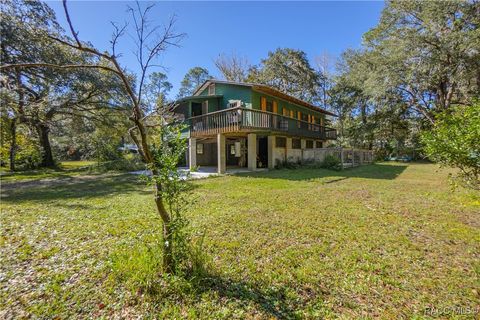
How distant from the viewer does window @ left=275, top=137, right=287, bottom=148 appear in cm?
1536

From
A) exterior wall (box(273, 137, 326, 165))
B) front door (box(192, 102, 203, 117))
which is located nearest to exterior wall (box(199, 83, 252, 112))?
front door (box(192, 102, 203, 117))

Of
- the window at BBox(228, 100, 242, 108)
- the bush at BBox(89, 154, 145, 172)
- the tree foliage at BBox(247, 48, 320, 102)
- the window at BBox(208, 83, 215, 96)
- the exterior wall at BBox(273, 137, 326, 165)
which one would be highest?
the tree foliage at BBox(247, 48, 320, 102)

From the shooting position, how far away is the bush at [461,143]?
10.7 feet

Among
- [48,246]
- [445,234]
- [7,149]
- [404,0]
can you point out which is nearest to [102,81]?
[7,149]

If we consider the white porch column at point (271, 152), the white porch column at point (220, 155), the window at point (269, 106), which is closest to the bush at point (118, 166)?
the white porch column at point (220, 155)

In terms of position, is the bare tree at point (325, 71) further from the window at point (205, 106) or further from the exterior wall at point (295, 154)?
the window at point (205, 106)

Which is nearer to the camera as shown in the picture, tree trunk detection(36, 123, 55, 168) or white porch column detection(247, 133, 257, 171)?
white porch column detection(247, 133, 257, 171)

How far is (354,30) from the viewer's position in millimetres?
23219

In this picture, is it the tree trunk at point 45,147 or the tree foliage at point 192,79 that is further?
the tree foliage at point 192,79

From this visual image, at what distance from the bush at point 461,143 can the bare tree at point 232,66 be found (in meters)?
26.6

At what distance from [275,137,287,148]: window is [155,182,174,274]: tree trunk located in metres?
13.2

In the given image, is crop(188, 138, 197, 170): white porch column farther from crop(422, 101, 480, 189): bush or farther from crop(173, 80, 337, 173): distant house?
crop(422, 101, 480, 189): bush

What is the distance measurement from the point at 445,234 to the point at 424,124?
1076 inches

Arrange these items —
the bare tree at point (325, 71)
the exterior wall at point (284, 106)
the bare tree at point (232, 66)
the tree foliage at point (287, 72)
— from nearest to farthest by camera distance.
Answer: the exterior wall at point (284, 106) < the bare tree at point (232, 66) < the tree foliage at point (287, 72) < the bare tree at point (325, 71)
